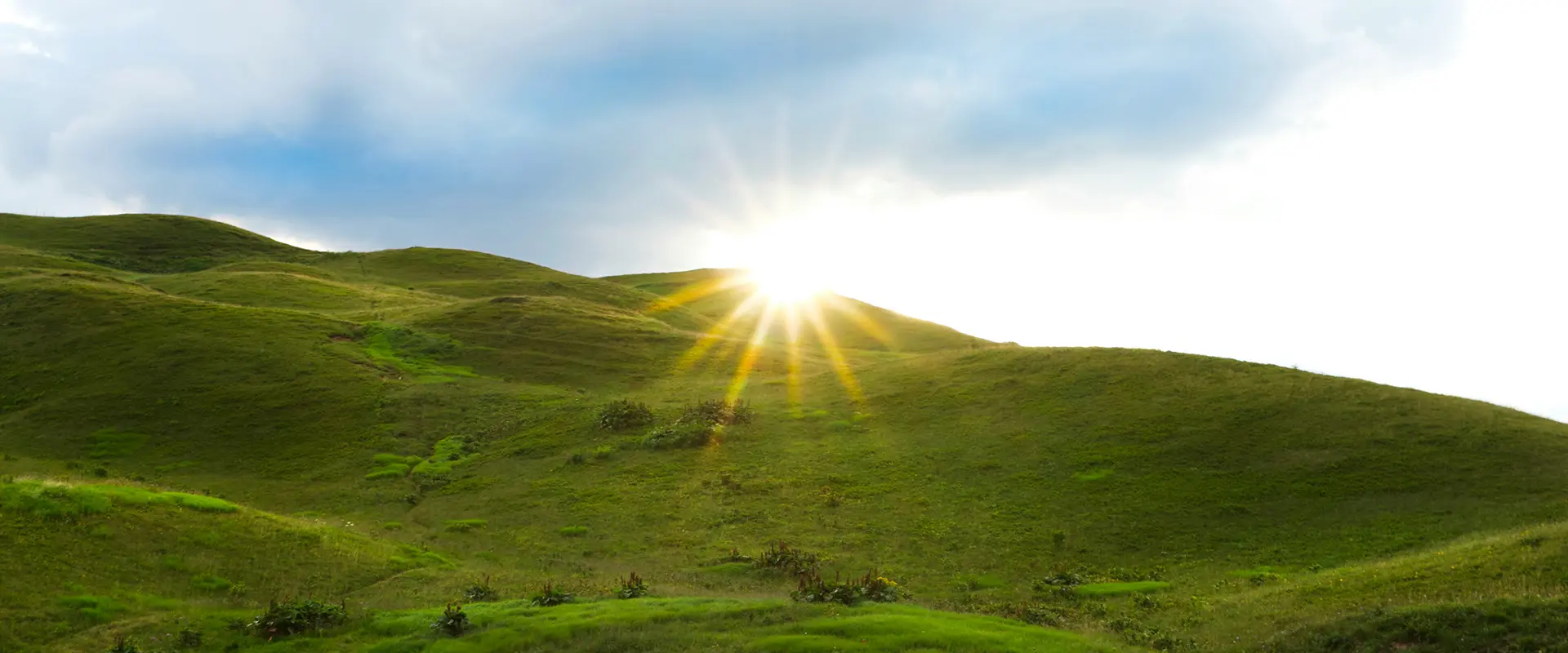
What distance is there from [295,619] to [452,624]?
17.1 feet

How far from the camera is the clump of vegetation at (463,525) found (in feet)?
141

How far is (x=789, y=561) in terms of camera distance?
34.4m

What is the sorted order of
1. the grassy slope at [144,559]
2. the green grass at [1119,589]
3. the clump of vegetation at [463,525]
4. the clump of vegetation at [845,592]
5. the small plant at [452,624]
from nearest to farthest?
the small plant at [452,624], the grassy slope at [144,559], the clump of vegetation at [845,592], the green grass at [1119,589], the clump of vegetation at [463,525]

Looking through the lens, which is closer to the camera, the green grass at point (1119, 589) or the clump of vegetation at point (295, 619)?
the clump of vegetation at point (295, 619)

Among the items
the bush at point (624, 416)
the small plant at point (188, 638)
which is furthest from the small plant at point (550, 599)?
the bush at point (624, 416)

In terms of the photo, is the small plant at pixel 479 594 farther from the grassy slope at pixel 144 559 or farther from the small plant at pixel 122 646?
the small plant at pixel 122 646

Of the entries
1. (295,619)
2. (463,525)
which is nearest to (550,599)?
(295,619)

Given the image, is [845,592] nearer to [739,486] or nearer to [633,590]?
[633,590]

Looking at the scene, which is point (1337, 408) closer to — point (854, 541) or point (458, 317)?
point (854, 541)

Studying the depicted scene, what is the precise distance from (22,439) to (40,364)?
1717cm

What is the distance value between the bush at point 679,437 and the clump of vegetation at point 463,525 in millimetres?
13504

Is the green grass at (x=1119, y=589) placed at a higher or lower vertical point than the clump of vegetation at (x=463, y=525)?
higher

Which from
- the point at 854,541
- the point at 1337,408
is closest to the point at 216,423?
the point at 854,541

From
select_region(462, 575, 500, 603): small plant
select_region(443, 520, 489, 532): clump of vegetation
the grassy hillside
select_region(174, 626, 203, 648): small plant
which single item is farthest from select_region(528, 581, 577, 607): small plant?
the grassy hillside
